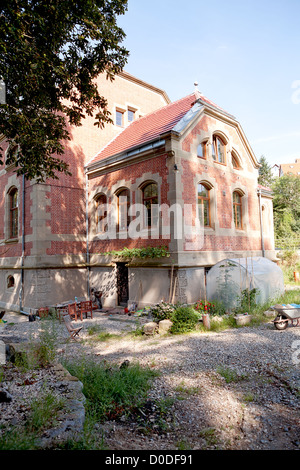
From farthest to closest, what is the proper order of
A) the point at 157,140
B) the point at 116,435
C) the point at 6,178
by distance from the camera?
the point at 6,178, the point at 157,140, the point at 116,435

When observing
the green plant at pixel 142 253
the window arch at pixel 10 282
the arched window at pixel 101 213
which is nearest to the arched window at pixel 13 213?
the window arch at pixel 10 282

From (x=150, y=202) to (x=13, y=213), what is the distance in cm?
829

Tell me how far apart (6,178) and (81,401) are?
15688 mm

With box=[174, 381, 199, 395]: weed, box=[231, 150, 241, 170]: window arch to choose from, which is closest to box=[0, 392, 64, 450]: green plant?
box=[174, 381, 199, 395]: weed

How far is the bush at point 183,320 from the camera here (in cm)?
888

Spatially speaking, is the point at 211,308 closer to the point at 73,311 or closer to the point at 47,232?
the point at 73,311

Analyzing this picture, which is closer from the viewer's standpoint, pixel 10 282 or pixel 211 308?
pixel 211 308

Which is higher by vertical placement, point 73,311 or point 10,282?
point 10,282

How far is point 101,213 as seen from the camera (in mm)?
14891

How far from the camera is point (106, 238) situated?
1423 centimetres

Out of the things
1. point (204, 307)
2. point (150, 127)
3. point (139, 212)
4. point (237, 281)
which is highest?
point (150, 127)

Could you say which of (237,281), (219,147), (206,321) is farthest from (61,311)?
(219,147)
